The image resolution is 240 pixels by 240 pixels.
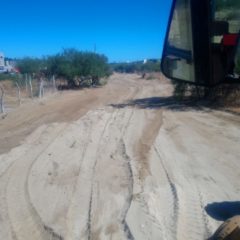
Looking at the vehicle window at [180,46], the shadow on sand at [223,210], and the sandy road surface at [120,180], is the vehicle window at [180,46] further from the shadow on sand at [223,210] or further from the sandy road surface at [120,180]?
the shadow on sand at [223,210]

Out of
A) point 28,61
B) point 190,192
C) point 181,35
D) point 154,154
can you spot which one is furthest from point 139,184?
point 28,61

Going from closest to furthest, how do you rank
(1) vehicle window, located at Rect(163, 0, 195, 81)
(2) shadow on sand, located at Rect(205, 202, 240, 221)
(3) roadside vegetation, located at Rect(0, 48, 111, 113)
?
(1) vehicle window, located at Rect(163, 0, 195, 81) → (2) shadow on sand, located at Rect(205, 202, 240, 221) → (3) roadside vegetation, located at Rect(0, 48, 111, 113)

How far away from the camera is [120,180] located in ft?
29.1

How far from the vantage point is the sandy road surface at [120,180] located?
21.3ft

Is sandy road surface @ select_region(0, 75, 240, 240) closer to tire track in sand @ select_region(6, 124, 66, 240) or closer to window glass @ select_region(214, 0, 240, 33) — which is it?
tire track in sand @ select_region(6, 124, 66, 240)

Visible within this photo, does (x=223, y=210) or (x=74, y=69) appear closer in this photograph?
(x=223, y=210)

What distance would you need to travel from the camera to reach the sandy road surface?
6.50 meters

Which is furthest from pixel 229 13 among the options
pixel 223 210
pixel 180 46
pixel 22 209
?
pixel 22 209

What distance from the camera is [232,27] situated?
89.0 inches

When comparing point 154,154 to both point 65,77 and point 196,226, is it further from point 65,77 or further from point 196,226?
point 65,77

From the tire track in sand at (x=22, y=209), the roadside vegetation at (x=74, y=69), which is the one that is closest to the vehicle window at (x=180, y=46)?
the tire track in sand at (x=22, y=209)

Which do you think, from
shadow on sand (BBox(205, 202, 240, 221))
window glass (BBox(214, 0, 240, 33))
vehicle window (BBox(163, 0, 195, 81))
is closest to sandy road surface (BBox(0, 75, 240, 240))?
shadow on sand (BBox(205, 202, 240, 221))

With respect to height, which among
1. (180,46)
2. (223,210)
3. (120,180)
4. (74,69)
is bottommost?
(74,69)

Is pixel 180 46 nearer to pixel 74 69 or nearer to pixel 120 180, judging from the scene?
pixel 120 180
